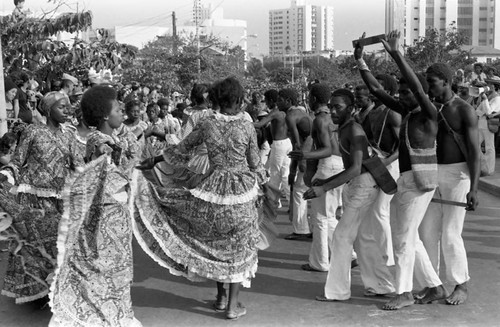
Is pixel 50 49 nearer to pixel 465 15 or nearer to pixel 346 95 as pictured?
pixel 346 95

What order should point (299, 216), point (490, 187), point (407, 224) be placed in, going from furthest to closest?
point (490, 187) < point (299, 216) < point (407, 224)

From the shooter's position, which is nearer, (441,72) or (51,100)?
(441,72)

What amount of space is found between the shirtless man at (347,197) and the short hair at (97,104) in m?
1.95

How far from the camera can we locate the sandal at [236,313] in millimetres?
5596

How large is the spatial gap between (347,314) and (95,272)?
2.08m

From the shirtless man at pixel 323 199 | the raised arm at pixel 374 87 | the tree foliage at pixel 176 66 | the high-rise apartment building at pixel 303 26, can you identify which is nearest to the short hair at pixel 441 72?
the raised arm at pixel 374 87

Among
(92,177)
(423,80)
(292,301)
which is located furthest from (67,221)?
(423,80)

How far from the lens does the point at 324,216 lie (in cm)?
719

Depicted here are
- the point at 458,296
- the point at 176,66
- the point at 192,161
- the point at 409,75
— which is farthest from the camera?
the point at 176,66

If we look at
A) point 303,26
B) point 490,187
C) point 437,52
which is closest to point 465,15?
point 303,26

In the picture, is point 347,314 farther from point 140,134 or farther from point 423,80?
point 140,134

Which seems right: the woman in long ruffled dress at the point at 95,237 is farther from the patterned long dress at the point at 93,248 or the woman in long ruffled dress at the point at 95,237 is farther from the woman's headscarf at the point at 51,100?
the woman's headscarf at the point at 51,100

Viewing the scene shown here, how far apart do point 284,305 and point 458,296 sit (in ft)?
4.79

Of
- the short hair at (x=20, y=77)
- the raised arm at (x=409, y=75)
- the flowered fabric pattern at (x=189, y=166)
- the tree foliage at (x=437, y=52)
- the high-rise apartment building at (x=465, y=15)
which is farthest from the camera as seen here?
the high-rise apartment building at (x=465, y=15)
